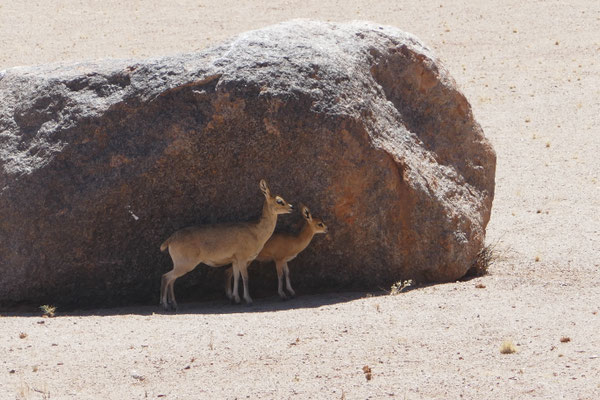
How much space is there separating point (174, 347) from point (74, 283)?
294 cm

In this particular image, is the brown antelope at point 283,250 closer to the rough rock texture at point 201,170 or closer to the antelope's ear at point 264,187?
the rough rock texture at point 201,170

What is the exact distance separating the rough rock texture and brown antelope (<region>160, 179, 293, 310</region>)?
1.24ft

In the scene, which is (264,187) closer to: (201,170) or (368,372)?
(201,170)

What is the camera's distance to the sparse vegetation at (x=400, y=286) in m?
11.4

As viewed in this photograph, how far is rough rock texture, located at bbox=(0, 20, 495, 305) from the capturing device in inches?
443

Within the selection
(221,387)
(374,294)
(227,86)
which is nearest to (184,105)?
(227,86)

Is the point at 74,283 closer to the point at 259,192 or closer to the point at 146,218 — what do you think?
the point at 146,218

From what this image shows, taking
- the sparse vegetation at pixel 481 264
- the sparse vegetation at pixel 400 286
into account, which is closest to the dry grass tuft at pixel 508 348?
the sparse vegetation at pixel 400 286

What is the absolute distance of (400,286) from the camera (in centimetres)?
1170

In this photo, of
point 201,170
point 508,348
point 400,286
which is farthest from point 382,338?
point 201,170

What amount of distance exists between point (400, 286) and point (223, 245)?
2.42 m

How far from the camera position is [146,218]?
11422 mm

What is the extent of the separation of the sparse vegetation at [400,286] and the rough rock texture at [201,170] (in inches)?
5.8

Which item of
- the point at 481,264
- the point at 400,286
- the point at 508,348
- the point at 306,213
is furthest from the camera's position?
the point at 481,264
